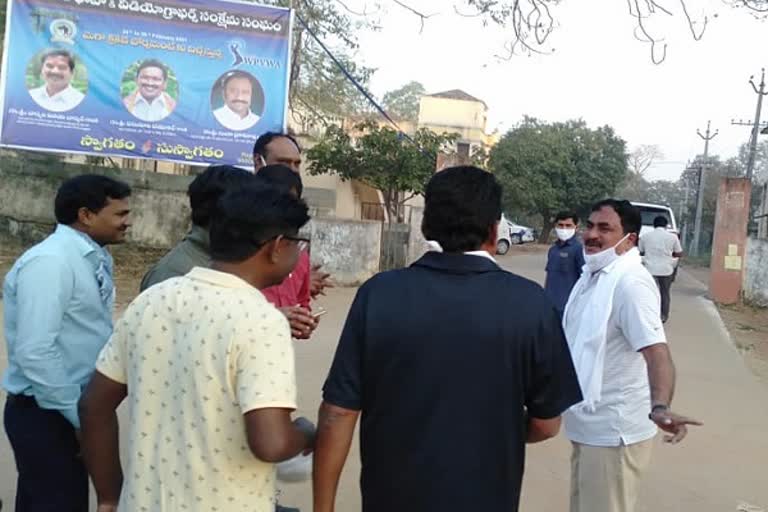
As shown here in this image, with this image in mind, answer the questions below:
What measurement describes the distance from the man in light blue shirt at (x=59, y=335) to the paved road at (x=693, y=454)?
1669 millimetres

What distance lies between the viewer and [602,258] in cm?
307

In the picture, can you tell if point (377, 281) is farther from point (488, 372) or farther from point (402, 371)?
point (488, 372)

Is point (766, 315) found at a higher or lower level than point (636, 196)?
lower

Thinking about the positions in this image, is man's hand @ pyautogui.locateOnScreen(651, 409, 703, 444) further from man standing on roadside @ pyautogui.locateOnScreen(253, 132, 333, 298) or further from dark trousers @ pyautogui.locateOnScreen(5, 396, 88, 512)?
dark trousers @ pyautogui.locateOnScreen(5, 396, 88, 512)

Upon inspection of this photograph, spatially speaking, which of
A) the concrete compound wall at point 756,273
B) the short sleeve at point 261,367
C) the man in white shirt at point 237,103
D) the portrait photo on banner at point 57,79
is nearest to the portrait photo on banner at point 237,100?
the man in white shirt at point 237,103

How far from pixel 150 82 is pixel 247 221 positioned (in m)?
9.01

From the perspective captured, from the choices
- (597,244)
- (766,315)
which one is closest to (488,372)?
(597,244)

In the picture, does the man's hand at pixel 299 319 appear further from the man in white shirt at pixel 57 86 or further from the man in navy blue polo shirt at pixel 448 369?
A: the man in white shirt at pixel 57 86

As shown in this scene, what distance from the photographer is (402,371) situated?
6.36 ft

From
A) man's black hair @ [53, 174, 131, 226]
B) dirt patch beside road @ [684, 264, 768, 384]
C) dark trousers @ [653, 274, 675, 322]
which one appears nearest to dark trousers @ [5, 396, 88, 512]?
man's black hair @ [53, 174, 131, 226]

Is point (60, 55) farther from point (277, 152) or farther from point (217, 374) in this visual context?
point (217, 374)

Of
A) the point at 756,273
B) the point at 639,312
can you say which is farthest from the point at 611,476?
the point at 756,273

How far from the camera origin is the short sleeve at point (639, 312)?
110 inches

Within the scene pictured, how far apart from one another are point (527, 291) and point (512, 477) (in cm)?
48
